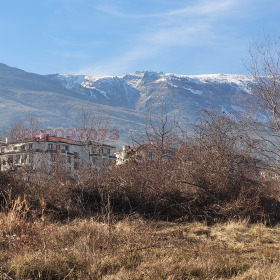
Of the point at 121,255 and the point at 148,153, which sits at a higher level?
the point at 148,153

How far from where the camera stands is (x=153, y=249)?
22.0 ft

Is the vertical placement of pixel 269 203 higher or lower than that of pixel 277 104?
lower

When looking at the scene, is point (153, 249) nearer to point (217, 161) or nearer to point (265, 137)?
point (217, 161)

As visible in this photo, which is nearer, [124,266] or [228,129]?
[124,266]

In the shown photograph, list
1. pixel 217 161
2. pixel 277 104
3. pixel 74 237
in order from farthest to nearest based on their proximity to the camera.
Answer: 1. pixel 277 104
2. pixel 217 161
3. pixel 74 237

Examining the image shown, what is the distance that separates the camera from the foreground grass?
5480 mm

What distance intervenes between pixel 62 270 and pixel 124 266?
2.89ft

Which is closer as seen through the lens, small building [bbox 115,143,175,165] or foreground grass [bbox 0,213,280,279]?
foreground grass [bbox 0,213,280,279]

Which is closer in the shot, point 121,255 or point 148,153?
point 121,255

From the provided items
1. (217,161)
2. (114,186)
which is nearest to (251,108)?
(217,161)

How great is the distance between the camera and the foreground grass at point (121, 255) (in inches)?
216

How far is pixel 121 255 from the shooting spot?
6.15 meters

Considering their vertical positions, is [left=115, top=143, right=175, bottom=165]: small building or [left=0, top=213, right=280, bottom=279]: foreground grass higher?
[left=115, top=143, right=175, bottom=165]: small building

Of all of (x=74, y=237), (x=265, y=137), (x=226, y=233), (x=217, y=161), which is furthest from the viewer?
(x=265, y=137)
